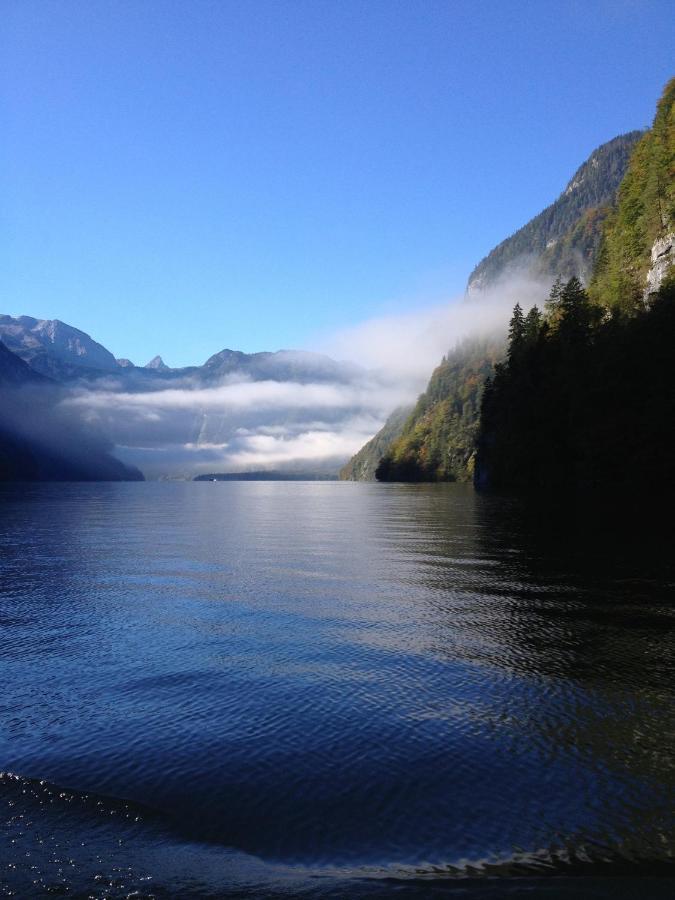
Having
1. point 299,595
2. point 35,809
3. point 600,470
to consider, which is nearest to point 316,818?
point 35,809

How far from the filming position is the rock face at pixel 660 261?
9238cm

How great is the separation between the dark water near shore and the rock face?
266 ft

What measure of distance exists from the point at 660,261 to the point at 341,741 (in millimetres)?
104899

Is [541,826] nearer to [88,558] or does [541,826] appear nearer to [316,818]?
[316,818]

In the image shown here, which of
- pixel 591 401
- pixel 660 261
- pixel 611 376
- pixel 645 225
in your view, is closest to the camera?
pixel 611 376

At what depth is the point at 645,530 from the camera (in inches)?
1908

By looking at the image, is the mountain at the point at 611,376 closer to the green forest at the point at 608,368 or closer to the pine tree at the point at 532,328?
the green forest at the point at 608,368

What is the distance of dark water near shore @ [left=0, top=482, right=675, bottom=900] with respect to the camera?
26.1ft

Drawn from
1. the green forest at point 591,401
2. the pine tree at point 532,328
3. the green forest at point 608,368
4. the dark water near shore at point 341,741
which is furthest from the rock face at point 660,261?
the dark water near shore at point 341,741

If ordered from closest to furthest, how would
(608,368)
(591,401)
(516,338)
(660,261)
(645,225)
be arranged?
(608,368)
(591,401)
(660,261)
(645,225)
(516,338)

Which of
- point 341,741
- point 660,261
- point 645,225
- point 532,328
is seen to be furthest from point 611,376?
A: point 341,741

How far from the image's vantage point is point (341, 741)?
1195 cm

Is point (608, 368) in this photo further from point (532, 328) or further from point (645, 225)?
point (532, 328)

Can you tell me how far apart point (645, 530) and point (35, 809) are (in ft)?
162
